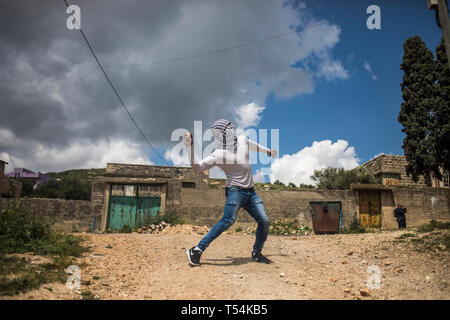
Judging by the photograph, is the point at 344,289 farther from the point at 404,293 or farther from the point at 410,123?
the point at 410,123

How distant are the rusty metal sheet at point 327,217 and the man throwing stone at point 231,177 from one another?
776 centimetres

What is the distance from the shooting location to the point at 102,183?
52.8 ft

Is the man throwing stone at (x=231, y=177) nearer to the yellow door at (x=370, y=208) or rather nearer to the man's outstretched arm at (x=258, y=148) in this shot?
the man's outstretched arm at (x=258, y=148)

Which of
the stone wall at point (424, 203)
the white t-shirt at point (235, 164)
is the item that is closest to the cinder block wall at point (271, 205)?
the stone wall at point (424, 203)

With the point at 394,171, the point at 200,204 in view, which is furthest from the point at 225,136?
the point at 394,171

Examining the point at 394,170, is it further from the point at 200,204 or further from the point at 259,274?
the point at 259,274

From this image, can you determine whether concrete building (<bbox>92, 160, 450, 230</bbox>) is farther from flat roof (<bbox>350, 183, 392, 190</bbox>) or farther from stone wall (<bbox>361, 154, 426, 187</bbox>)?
stone wall (<bbox>361, 154, 426, 187</bbox>)

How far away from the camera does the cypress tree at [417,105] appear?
16297mm

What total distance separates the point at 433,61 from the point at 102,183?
64.9ft

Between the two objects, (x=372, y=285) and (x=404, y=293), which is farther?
(x=372, y=285)

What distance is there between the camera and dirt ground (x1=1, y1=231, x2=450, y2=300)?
110 inches

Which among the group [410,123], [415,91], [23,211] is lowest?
[23,211]

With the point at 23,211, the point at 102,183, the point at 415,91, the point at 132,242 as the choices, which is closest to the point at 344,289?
the point at 132,242

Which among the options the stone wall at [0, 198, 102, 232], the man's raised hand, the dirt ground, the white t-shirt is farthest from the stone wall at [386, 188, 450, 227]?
the man's raised hand
